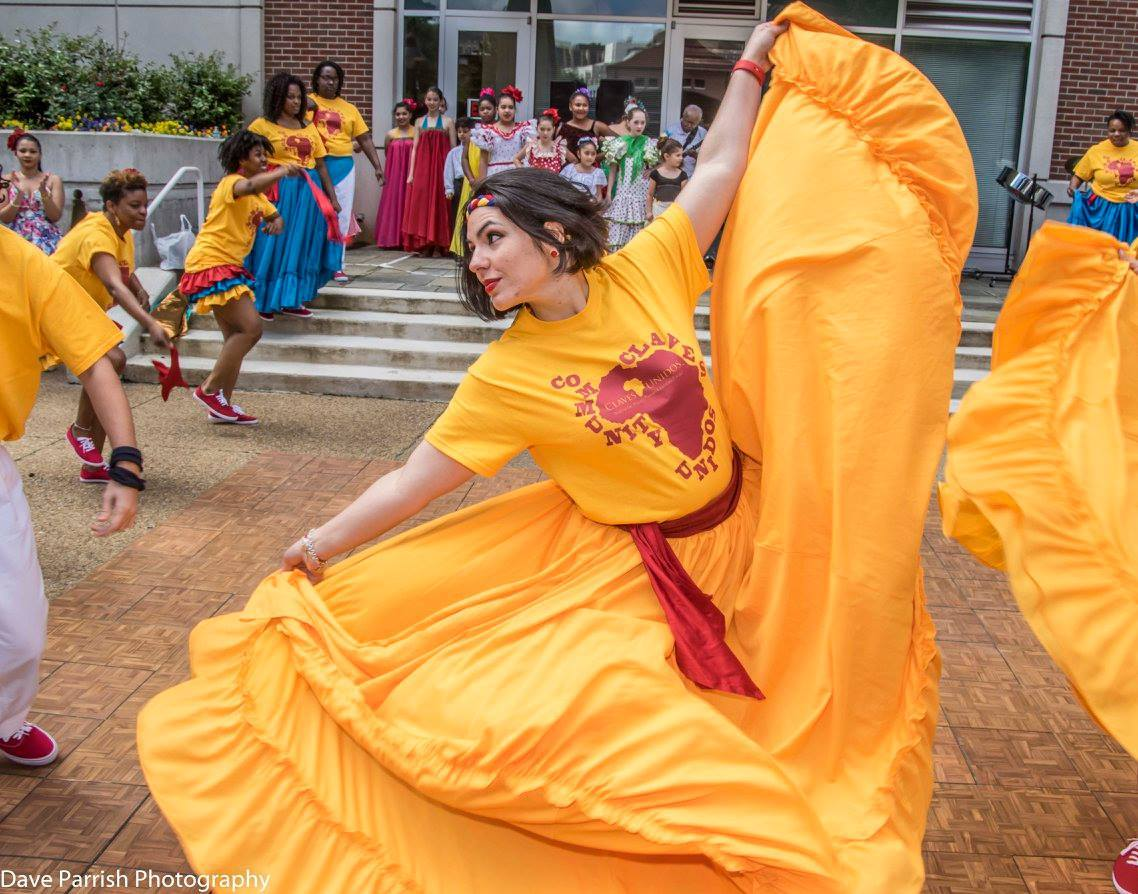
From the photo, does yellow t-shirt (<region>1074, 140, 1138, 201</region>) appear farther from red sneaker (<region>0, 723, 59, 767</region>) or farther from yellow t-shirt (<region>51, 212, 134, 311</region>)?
red sneaker (<region>0, 723, 59, 767</region>)

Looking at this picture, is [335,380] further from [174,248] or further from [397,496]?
[397,496]

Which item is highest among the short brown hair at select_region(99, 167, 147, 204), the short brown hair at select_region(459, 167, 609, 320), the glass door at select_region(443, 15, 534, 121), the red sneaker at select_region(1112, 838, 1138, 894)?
the glass door at select_region(443, 15, 534, 121)

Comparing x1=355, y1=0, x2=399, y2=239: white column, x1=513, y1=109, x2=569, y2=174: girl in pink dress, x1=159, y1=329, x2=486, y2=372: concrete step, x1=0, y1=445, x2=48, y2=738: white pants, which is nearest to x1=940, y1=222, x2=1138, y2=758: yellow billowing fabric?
x1=0, y1=445, x2=48, y2=738: white pants

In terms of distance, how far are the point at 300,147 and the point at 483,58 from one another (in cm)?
548

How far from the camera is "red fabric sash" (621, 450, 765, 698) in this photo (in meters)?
2.79

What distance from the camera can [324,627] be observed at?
2795 millimetres

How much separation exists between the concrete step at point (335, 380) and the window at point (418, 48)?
6.42 metres

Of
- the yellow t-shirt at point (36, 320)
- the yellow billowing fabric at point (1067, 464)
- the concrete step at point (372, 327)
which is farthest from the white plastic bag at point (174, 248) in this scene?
the yellow billowing fabric at point (1067, 464)

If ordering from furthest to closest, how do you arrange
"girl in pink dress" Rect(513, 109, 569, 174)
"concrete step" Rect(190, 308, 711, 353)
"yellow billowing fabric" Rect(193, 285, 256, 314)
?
"girl in pink dress" Rect(513, 109, 569, 174), "concrete step" Rect(190, 308, 711, 353), "yellow billowing fabric" Rect(193, 285, 256, 314)

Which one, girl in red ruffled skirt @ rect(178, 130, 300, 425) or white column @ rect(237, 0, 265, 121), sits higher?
white column @ rect(237, 0, 265, 121)

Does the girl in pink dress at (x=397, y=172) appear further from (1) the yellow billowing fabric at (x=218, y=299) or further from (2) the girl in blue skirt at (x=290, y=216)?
(1) the yellow billowing fabric at (x=218, y=299)

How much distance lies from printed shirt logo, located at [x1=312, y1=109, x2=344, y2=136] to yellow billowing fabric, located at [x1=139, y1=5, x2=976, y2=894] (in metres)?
8.50

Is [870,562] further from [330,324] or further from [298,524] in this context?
[330,324]

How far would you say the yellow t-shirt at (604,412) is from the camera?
2762 mm
